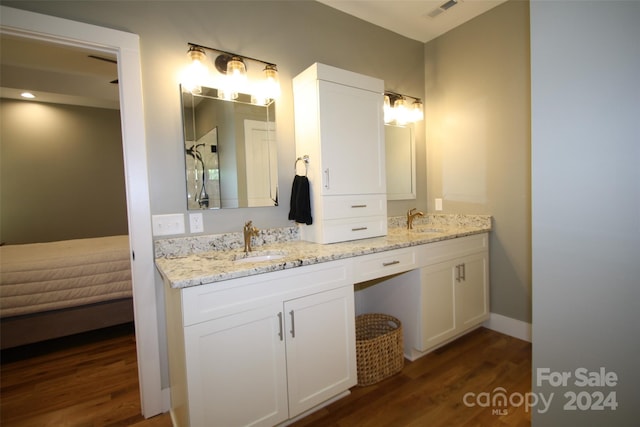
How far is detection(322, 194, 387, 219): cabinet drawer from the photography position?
1.90 m

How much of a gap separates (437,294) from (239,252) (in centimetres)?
143

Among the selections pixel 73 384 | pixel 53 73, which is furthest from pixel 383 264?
pixel 53 73

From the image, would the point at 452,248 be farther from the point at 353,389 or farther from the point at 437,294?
the point at 353,389

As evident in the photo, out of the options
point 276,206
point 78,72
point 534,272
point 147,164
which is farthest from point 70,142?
point 534,272

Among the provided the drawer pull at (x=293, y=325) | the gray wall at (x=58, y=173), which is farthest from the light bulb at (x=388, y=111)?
the gray wall at (x=58, y=173)

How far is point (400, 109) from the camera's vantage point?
2.64 metres

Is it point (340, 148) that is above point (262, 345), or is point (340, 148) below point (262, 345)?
above

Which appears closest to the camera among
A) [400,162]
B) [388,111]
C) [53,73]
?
[388,111]

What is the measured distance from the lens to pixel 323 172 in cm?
187

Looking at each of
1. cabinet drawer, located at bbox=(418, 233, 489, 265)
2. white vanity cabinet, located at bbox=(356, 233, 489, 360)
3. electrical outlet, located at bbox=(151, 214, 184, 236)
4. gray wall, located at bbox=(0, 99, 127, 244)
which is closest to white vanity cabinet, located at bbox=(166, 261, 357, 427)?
electrical outlet, located at bbox=(151, 214, 184, 236)

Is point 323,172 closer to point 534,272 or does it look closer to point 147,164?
point 147,164

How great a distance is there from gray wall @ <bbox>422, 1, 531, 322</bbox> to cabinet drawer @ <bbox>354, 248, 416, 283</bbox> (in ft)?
3.54

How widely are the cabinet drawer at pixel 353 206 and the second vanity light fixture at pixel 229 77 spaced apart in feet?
2.71

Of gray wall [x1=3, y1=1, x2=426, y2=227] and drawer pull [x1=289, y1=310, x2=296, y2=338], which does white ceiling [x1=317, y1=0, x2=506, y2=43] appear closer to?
gray wall [x1=3, y1=1, x2=426, y2=227]
